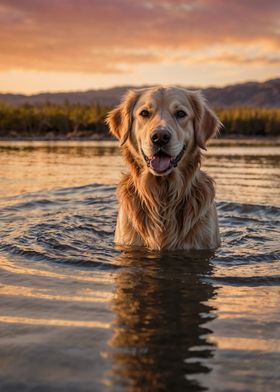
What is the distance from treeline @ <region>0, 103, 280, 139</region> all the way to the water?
27237 mm

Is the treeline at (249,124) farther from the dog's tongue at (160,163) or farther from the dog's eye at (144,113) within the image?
the dog's tongue at (160,163)

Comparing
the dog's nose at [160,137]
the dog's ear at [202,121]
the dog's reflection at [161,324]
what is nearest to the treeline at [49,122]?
A: the dog's ear at [202,121]

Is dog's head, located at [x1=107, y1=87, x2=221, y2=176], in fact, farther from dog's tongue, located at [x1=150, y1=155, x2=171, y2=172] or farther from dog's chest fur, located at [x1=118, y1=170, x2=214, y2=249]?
dog's chest fur, located at [x1=118, y1=170, x2=214, y2=249]

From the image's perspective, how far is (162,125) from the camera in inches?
235

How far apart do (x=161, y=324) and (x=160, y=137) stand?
2.45 metres

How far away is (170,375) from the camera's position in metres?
3.10

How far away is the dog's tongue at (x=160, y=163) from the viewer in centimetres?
618

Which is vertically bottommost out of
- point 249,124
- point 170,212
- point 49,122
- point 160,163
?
point 170,212

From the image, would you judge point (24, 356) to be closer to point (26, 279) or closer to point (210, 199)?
point (26, 279)

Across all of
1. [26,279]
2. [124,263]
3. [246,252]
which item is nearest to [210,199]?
[246,252]

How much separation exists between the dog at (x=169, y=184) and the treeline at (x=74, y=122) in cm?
2856

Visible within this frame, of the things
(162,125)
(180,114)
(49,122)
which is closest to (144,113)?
(180,114)

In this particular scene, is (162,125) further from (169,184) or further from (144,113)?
(169,184)

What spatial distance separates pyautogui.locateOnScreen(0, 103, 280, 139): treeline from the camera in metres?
35.6
